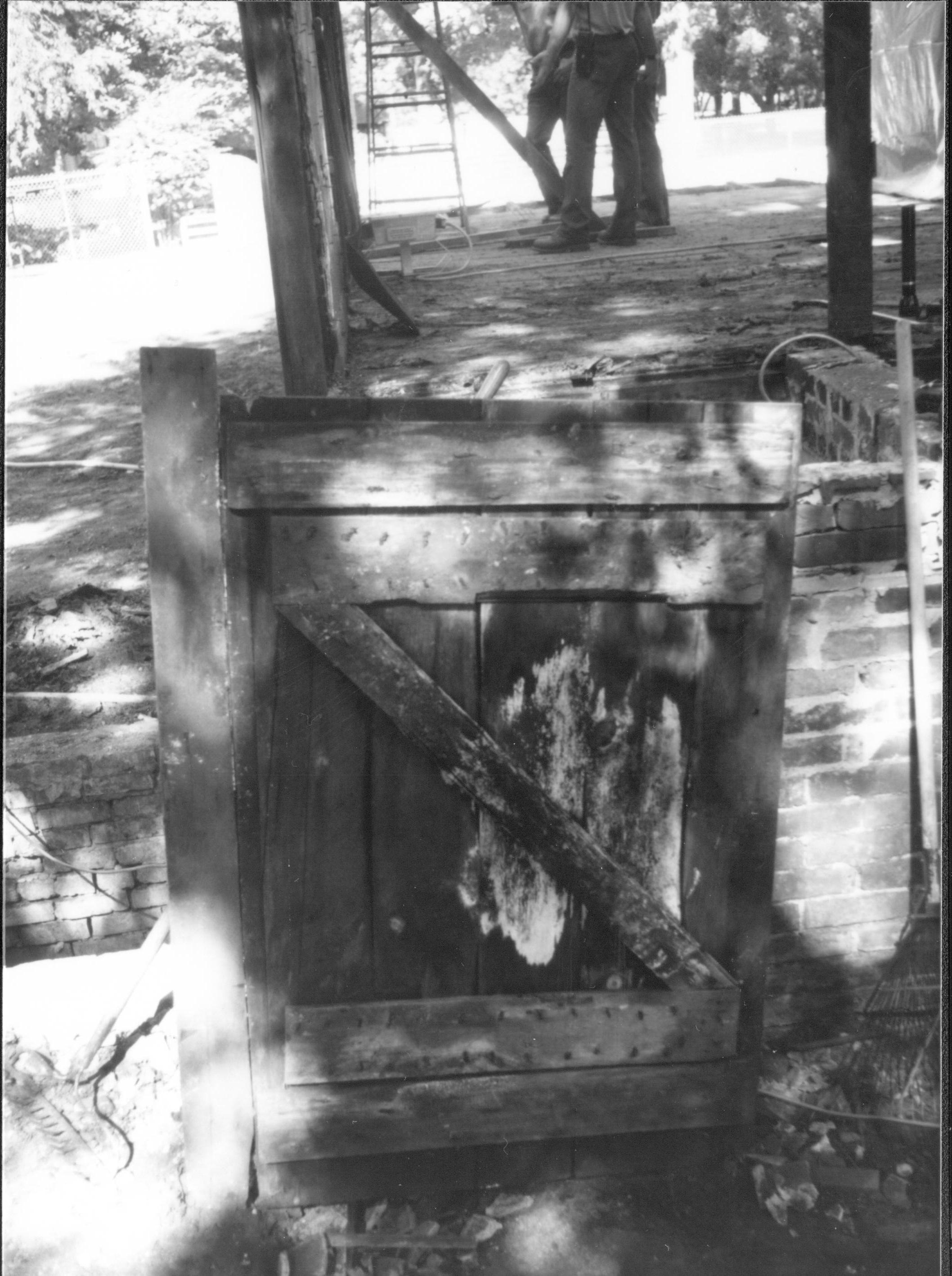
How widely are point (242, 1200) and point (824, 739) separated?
5.98 feet

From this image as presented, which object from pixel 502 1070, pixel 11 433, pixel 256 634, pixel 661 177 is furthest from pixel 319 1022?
pixel 661 177

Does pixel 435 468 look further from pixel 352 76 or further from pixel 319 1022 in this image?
pixel 352 76

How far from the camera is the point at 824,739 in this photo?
2980 millimetres

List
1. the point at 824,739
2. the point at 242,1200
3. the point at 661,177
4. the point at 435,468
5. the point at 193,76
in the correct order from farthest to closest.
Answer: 1. the point at 193,76
2. the point at 661,177
3. the point at 824,739
4. the point at 242,1200
5. the point at 435,468

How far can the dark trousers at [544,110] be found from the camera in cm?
1001

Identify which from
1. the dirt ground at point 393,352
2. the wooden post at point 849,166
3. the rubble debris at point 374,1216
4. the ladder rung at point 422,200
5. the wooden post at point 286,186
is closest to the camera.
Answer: the rubble debris at point 374,1216

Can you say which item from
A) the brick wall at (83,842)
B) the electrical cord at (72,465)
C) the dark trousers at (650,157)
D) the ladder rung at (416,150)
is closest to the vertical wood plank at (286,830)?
the brick wall at (83,842)

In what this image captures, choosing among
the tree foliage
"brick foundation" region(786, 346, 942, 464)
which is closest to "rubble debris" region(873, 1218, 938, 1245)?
"brick foundation" region(786, 346, 942, 464)

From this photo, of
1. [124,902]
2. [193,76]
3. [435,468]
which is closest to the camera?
[435,468]

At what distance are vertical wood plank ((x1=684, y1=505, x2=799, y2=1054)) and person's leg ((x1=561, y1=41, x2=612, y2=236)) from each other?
6.78 m

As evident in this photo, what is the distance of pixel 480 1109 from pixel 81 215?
15.9 m

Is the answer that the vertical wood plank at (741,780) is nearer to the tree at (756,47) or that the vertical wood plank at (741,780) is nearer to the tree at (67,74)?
the tree at (67,74)

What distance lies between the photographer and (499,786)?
248cm

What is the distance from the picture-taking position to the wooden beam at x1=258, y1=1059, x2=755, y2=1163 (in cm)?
267
